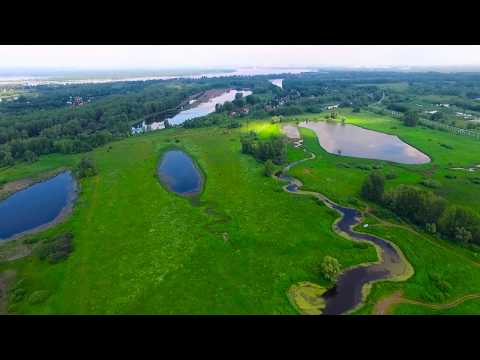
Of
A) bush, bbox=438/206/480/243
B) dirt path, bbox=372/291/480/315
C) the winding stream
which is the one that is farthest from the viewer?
bush, bbox=438/206/480/243

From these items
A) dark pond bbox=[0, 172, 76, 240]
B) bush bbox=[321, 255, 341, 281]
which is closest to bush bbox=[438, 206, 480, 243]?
Answer: bush bbox=[321, 255, 341, 281]

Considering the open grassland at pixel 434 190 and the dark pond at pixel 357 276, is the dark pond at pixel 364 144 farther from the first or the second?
the dark pond at pixel 357 276

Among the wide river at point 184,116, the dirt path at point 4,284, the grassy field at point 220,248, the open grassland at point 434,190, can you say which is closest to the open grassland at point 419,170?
the open grassland at point 434,190

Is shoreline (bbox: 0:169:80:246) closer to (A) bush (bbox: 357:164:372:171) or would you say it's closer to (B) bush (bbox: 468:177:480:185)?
(A) bush (bbox: 357:164:372:171)

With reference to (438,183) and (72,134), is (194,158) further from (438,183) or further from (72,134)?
(438,183)

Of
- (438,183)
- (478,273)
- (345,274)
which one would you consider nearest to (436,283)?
(478,273)

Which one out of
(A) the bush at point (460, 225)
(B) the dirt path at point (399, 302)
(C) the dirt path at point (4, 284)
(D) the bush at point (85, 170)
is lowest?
(B) the dirt path at point (399, 302)
